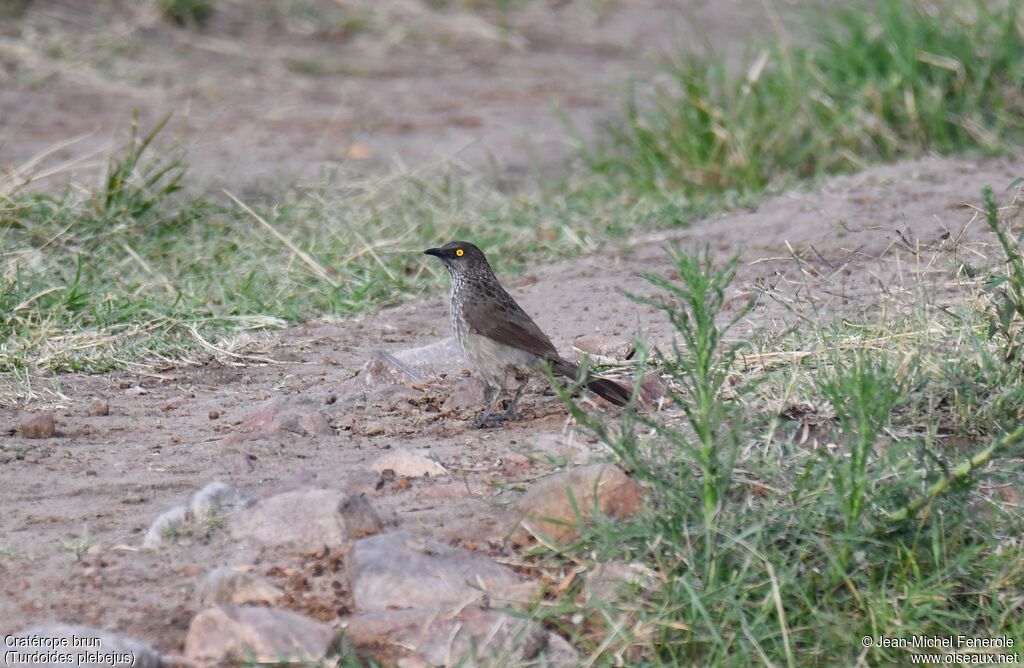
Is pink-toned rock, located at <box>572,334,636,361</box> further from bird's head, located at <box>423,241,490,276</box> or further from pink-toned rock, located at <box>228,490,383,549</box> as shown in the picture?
pink-toned rock, located at <box>228,490,383,549</box>

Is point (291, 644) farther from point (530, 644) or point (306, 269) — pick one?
point (306, 269)

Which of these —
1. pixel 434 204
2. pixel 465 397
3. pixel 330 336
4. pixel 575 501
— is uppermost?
pixel 575 501

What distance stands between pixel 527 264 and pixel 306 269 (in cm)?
125

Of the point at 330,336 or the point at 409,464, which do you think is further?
the point at 330,336

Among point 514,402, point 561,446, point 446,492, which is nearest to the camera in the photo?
point 446,492

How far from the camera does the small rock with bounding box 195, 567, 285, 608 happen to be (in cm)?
359

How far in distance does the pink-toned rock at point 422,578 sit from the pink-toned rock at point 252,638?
205 mm

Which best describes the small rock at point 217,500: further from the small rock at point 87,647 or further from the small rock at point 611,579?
the small rock at point 611,579

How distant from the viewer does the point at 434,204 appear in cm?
873

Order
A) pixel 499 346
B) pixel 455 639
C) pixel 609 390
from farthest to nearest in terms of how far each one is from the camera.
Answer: pixel 499 346
pixel 609 390
pixel 455 639

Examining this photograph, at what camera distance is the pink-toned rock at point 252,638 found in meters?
3.37

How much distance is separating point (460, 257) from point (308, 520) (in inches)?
90.6

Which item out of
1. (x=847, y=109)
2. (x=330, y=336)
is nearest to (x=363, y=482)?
(x=330, y=336)

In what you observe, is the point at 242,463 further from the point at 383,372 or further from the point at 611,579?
the point at 611,579
